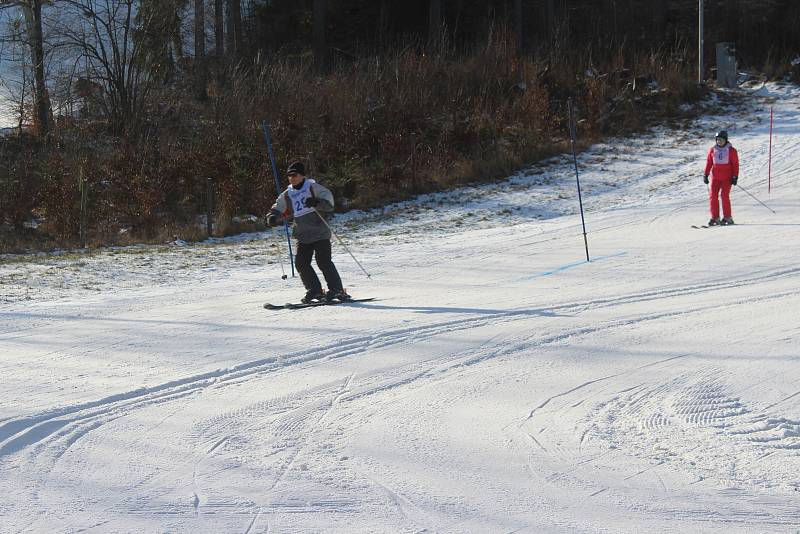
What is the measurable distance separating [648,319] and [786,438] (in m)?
3.78

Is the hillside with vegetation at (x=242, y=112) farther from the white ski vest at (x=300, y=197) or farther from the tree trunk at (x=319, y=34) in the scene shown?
the white ski vest at (x=300, y=197)

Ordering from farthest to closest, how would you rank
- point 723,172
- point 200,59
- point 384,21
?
point 384,21
point 200,59
point 723,172

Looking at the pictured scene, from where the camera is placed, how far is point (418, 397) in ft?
22.1

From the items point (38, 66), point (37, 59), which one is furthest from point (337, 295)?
point (37, 59)

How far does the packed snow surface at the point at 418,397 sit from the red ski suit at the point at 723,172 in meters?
2.35

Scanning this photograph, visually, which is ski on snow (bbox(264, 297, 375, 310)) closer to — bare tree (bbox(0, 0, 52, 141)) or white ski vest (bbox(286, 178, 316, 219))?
white ski vest (bbox(286, 178, 316, 219))

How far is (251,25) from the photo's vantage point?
4575 centimetres

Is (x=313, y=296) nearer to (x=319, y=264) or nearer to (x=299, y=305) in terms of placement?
(x=299, y=305)

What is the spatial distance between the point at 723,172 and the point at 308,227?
9315 mm

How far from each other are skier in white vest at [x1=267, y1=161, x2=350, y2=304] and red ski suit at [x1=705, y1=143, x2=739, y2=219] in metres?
8.93

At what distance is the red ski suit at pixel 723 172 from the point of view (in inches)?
655

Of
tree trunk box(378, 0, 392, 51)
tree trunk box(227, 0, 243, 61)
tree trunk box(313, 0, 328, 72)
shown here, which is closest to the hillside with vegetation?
tree trunk box(313, 0, 328, 72)

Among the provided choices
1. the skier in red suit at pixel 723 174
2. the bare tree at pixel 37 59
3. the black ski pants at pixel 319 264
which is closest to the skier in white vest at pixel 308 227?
the black ski pants at pixel 319 264

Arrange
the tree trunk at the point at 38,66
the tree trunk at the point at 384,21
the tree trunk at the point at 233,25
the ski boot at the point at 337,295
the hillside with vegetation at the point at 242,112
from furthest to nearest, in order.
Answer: the tree trunk at the point at 384,21 < the tree trunk at the point at 233,25 < the tree trunk at the point at 38,66 < the hillside with vegetation at the point at 242,112 < the ski boot at the point at 337,295
